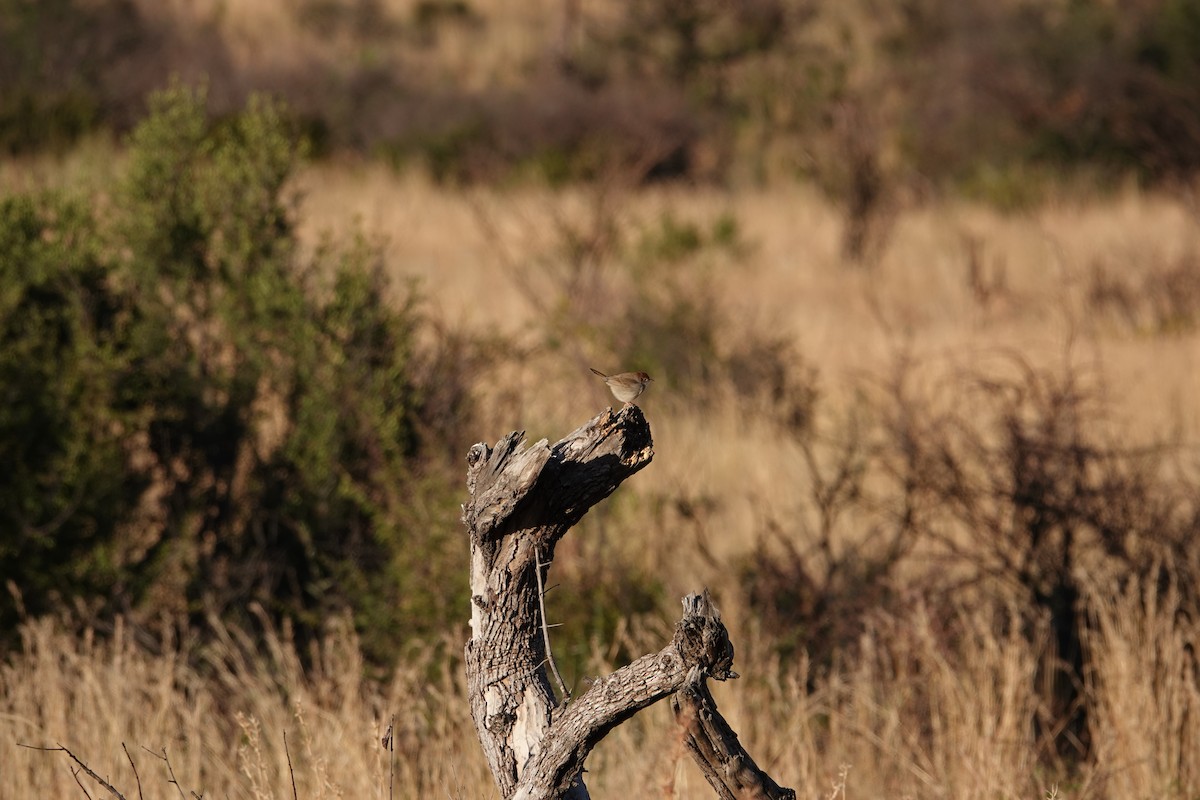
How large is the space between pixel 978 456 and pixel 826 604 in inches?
31.2

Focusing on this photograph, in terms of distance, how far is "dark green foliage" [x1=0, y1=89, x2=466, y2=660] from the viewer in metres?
4.27

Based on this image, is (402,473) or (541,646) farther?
(402,473)

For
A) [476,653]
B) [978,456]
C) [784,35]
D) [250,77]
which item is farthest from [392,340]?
Result: [784,35]

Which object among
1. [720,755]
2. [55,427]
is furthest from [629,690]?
[55,427]

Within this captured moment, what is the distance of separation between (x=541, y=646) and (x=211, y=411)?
2849 mm

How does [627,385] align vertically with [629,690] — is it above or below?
above

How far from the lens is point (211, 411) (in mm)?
4641

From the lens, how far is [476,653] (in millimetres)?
2076

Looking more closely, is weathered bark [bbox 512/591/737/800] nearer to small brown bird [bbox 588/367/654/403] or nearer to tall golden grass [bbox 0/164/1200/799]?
tall golden grass [bbox 0/164/1200/799]

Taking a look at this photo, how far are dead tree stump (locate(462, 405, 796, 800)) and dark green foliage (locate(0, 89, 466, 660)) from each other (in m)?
2.20

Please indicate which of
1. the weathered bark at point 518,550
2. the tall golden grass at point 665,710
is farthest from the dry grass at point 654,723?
the weathered bark at point 518,550

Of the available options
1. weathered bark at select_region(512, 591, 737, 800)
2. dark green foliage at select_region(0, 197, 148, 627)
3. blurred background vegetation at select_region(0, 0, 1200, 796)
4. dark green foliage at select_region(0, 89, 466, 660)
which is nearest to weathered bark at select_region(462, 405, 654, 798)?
weathered bark at select_region(512, 591, 737, 800)

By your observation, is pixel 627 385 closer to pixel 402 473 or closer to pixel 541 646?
pixel 541 646

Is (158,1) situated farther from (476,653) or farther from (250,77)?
(476,653)
